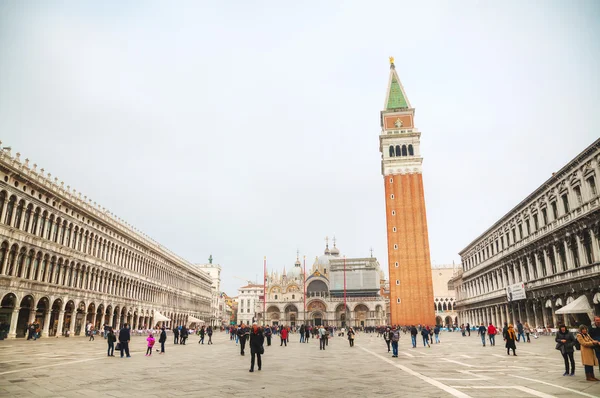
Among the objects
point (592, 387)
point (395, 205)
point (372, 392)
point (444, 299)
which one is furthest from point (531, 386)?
point (444, 299)

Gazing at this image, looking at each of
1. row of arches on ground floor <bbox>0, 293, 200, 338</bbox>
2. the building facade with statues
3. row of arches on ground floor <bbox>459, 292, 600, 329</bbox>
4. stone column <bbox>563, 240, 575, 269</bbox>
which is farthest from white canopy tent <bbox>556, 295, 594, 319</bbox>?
the building facade with statues

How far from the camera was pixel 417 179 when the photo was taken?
65.9 metres

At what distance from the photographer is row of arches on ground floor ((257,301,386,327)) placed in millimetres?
81625

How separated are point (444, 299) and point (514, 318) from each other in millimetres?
58691

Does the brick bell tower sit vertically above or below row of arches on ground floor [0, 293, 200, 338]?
above

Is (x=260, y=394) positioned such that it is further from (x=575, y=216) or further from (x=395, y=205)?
(x=395, y=205)

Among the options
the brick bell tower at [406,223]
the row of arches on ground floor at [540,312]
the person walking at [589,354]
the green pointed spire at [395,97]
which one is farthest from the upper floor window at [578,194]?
the green pointed spire at [395,97]

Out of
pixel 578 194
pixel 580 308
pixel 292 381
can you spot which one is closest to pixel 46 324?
pixel 292 381

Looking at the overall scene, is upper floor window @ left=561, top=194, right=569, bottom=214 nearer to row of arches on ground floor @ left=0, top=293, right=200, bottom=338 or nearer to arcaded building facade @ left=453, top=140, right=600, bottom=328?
arcaded building facade @ left=453, top=140, right=600, bottom=328

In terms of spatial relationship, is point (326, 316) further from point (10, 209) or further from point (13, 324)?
point (10, 209)

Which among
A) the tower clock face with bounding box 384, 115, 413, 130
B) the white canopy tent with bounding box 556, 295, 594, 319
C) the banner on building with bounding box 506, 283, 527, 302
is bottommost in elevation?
the white canopy tent with bounding box 556, 295, 594, 319

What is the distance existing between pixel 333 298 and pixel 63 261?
193 feet

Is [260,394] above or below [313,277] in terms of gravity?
below

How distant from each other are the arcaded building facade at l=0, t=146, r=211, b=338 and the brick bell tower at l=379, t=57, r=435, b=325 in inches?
1382
